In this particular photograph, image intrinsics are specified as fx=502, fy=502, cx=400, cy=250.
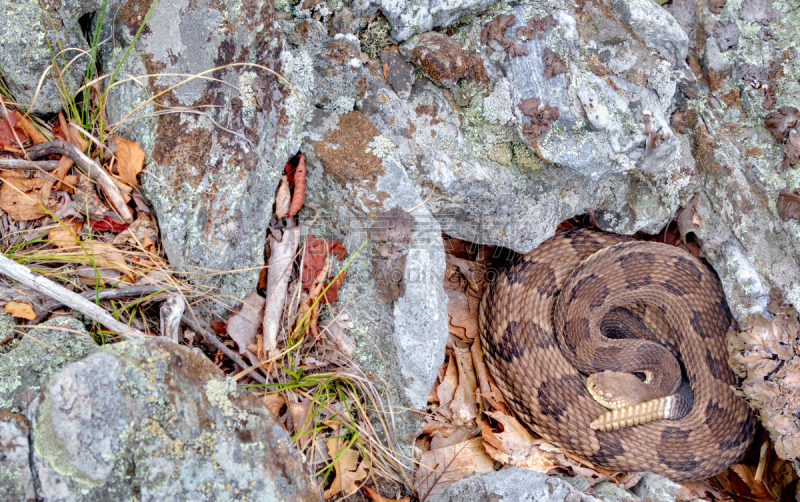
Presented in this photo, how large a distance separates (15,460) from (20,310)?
0.79 metres

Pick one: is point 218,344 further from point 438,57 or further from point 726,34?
point 726,34

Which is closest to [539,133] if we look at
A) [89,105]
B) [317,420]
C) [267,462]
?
[317,420]

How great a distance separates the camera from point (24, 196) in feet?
8.17

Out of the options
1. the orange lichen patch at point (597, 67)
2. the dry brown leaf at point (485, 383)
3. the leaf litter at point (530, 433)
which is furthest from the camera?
the dry brown leaf at point (485, 383)

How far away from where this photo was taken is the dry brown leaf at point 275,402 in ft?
9.02

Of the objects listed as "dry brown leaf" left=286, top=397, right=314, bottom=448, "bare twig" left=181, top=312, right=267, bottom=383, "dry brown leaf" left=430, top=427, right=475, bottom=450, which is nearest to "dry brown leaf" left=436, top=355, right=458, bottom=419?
"dry brown leaf" left=430, top=427, right=475, bottom=450

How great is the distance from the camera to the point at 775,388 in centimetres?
342

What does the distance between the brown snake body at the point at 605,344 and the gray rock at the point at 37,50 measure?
10.2 feet

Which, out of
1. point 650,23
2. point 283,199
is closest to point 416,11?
point 283,199

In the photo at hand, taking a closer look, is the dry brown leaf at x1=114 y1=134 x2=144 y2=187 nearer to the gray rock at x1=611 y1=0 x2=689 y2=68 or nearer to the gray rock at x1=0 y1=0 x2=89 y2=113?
the gray rock at x1=0 y1=0 x2=89 y2=113

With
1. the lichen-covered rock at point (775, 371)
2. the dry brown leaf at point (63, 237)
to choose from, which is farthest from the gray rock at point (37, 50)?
the lichen-covered rock at point (775, 371)

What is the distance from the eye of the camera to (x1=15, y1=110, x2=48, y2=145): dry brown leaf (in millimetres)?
2566

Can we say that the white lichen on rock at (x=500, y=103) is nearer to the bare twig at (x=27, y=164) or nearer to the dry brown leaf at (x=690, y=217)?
the dry brown leaf at (x=690, y=217)

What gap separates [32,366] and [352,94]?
6.84ft
